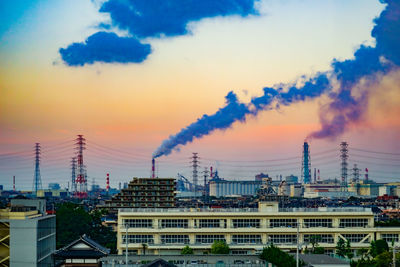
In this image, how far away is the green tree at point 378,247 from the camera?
6212cm

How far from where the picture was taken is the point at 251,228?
6975cm

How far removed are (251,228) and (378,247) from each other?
44.8 feet

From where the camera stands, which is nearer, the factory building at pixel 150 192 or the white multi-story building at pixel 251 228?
the white multi-story building at pixel 251 228

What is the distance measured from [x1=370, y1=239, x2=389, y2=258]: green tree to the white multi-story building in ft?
16.6

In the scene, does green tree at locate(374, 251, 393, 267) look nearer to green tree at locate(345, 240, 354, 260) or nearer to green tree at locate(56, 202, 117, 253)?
green tree at locate(345, 240, 354, 260)

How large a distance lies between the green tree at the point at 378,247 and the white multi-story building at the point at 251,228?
5.06m

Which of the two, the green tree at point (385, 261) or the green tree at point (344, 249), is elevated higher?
the green tree at point (385, 261)

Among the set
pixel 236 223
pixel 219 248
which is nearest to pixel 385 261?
pixel 219 248

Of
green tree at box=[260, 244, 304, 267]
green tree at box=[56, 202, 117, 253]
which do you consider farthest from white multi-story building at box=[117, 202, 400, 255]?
green tree at box=[260, 244, 304, 267]

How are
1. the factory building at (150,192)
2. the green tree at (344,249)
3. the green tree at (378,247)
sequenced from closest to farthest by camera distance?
the green tree at (378,247)
the green tree at (344,249)
the factory building at (150,192)

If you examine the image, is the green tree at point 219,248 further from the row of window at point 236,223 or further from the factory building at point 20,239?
the factory building at point 20,239

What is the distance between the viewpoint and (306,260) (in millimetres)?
48812

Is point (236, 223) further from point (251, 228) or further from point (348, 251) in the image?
point (348, 251)

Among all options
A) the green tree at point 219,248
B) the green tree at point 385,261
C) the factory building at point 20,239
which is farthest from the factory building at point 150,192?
the factory building at point 20,239
